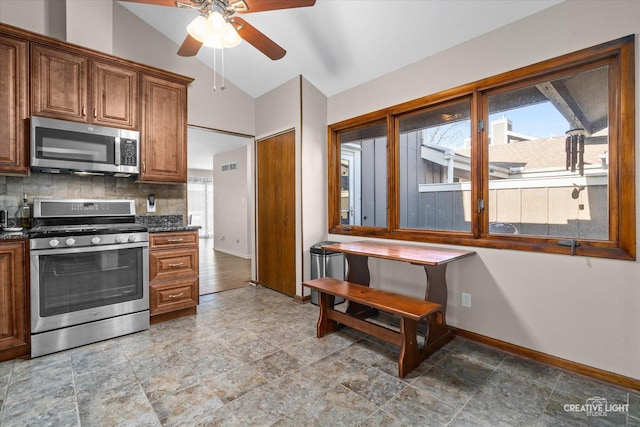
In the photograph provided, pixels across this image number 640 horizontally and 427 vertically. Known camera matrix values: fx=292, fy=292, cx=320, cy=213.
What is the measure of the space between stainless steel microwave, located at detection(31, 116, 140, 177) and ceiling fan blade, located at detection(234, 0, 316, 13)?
179cm

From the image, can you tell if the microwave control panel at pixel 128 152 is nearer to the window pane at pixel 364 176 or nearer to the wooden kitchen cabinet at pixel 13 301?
the wooden kitchen cabinet at pixel 13 301

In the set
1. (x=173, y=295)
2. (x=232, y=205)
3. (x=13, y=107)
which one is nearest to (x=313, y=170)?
(x=173, y=295)

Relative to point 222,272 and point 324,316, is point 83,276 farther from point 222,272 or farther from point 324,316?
point 222,272

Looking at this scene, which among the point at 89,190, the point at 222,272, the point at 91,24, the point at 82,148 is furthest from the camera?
the point at 222,272

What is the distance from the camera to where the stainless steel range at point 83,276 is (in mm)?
2355

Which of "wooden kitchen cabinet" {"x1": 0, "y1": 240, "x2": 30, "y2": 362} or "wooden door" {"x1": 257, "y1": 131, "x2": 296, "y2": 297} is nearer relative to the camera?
"wooden kitchen cabinet" {"x1": 0, "y1": 240, "x2": 30, "y2": 362}

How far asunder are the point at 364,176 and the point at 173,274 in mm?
2531

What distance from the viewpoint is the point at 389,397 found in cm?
185

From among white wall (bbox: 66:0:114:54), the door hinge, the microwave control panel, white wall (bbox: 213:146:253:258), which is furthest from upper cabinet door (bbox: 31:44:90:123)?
the door hinge

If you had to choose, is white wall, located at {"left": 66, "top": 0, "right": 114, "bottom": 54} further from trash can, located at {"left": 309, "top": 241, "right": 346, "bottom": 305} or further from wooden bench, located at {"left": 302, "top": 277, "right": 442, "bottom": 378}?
wooden bench, located at {"left": 302, "top": 277, "right": 442, "bottom": 378}

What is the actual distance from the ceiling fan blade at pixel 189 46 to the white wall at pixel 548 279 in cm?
212

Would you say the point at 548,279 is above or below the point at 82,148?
below

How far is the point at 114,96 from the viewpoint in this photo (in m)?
2.91

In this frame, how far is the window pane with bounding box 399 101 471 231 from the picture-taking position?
2.79 metres
